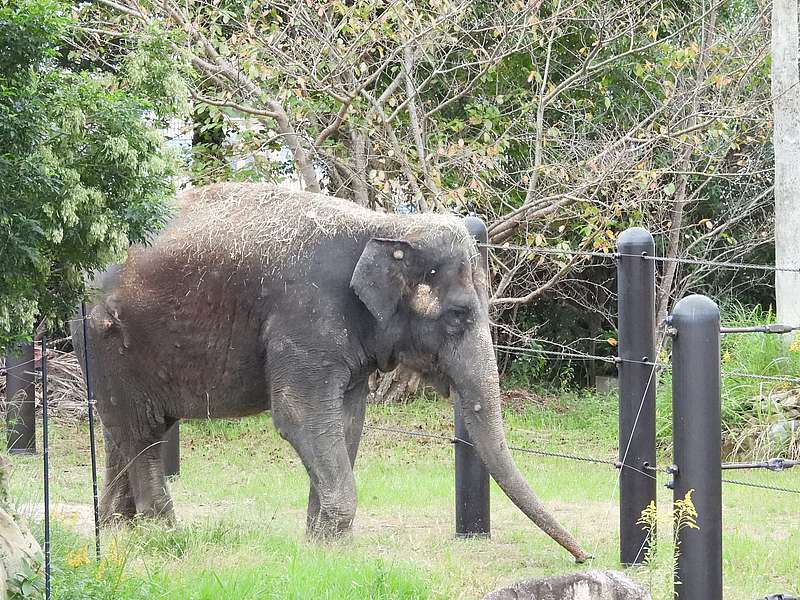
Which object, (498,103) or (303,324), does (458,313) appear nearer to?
(303,324)

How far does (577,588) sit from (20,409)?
7.91 meters

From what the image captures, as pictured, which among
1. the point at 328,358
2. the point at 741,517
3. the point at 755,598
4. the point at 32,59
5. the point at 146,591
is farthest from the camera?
the point at 741,517

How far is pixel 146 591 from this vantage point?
16.8 feet

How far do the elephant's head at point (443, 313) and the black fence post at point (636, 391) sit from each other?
0.76m

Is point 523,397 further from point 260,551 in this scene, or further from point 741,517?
point 260,551

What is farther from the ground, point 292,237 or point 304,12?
point 304,12

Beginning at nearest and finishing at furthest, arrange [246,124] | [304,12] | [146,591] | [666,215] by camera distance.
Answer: [146,591] → [304,12] → [246,124] → [666,215]

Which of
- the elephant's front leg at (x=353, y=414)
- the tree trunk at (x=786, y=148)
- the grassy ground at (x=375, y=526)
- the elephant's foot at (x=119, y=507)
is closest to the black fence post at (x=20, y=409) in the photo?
the grassy ground at (x=375, y=526)

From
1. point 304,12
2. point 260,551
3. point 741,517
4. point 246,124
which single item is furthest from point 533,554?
point 246,124

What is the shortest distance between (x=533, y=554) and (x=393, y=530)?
1.31m

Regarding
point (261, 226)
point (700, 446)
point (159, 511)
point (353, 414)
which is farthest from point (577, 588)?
point (159, 511)

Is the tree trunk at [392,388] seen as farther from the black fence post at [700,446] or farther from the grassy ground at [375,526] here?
the black fence post at [700,446]

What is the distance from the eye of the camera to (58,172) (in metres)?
4.67

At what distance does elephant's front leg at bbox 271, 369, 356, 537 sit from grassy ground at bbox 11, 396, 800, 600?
0.71 feet
